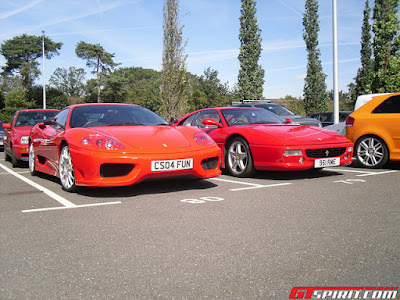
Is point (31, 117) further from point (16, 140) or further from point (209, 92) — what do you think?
point (209, 92)

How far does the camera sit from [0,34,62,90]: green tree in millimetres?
56406

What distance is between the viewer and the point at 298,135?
6531 mm

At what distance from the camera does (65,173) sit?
555 centimetres

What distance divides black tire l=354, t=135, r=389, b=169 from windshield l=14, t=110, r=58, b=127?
767cm

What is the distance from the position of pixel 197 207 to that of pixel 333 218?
1.36m

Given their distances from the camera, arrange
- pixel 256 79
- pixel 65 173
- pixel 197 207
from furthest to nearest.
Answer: pixel 256 79 < pixel 65 173 < pixel 197 207

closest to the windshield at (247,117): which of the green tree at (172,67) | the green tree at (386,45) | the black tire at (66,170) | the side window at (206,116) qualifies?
the side window at (206,116)

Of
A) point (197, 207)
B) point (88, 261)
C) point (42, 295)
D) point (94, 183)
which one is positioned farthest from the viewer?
point (94, 183)

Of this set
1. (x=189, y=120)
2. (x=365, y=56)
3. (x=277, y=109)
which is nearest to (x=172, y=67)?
(x=277, y=109)

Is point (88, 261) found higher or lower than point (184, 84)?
lower

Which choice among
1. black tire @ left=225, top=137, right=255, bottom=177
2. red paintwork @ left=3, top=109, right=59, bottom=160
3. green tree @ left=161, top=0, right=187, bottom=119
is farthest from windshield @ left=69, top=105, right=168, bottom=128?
green tree @ left=161, top=0, right=187, bottom=119

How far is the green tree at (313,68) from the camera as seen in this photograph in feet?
131

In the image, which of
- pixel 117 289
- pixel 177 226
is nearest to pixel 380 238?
pixel 177 226

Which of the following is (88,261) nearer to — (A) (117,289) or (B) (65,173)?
(A) (117,289)
